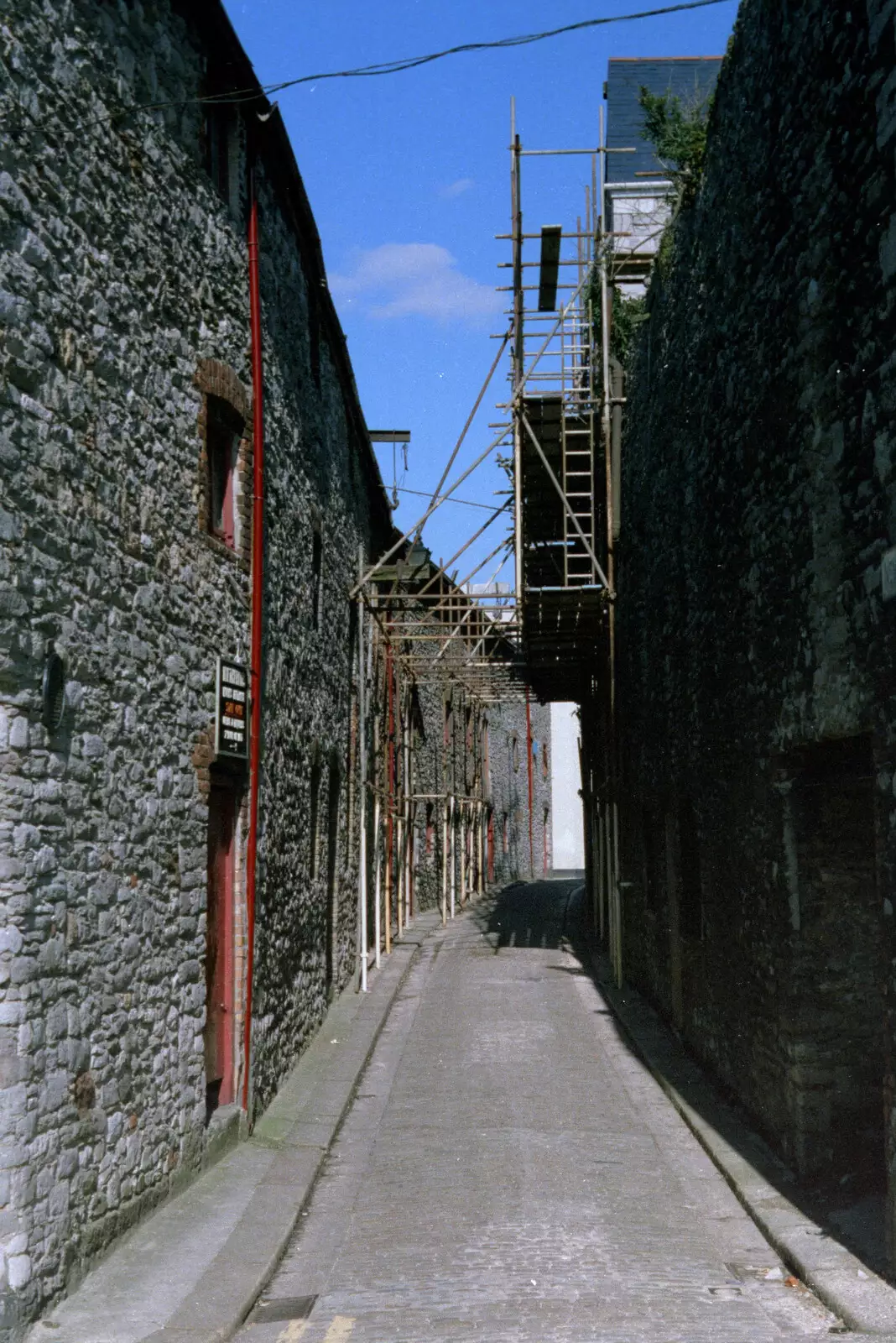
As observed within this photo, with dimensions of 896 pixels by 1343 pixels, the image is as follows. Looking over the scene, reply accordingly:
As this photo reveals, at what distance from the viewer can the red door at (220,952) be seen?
336 inches

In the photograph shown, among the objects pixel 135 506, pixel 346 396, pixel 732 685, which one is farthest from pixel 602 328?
pixel 135 506

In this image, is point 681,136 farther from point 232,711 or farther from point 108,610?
point 108,610

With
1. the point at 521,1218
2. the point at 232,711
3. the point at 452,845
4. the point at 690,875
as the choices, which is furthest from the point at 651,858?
the point at 452,845

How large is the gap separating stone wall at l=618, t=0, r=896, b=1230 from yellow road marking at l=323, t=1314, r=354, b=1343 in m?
2.58

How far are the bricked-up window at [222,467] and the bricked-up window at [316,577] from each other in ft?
10.0

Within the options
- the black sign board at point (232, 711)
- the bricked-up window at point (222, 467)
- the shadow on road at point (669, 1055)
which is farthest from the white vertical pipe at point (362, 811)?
the black sign board at point (232, 711)

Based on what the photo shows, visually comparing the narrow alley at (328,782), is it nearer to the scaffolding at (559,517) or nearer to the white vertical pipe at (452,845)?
the scaffolding at (559,517)

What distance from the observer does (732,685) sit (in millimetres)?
9219

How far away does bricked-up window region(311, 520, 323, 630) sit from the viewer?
12398 millimetres

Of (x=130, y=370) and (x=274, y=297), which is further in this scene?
(x=274, y=297)

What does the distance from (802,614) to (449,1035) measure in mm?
6446

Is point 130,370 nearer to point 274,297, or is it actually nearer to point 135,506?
point 135,506

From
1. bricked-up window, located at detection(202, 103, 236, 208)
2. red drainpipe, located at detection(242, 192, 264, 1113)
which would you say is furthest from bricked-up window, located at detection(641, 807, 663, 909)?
bricked-up window, located at detection(202, 103, 236, 208)

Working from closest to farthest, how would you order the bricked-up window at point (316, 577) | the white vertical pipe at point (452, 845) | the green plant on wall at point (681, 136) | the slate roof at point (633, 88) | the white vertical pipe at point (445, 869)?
the green plant on wall at point (681, 136) < the bricked-up window at point (316, 577) < the white vertical pipe at point (445, 869) < the white vertical pipe at point (452, 845) < the slate roof at point (633, 88)
